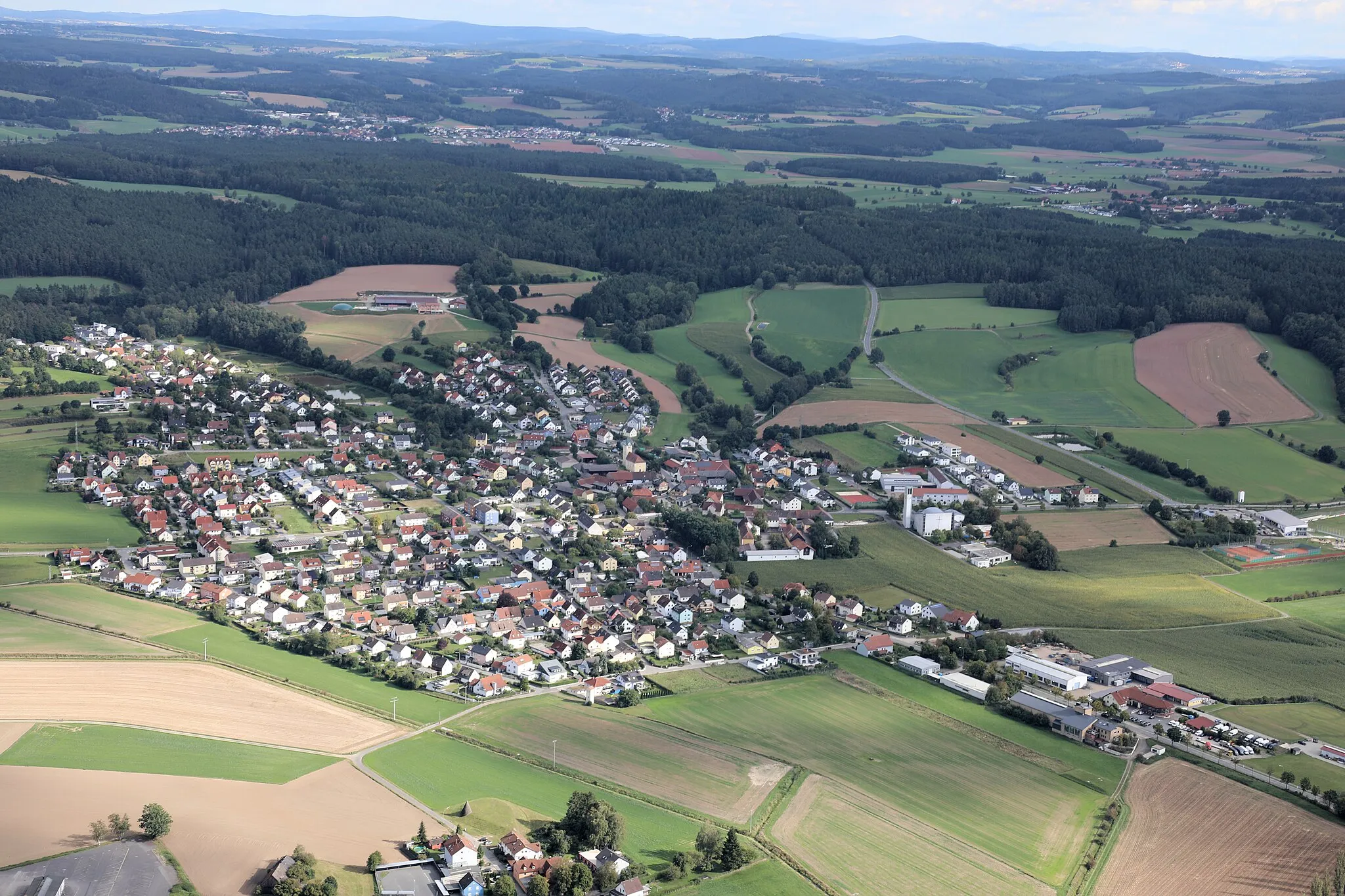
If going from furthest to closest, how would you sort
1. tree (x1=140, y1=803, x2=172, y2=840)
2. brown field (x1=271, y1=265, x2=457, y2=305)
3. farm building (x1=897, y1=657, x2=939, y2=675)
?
brown field (x1=271, y1=265, x2=457, y2=305), farm building (x1=897, y1=657, x2=939, y2=675), tree (x1=140, y1=803, x2=172, y2=840)

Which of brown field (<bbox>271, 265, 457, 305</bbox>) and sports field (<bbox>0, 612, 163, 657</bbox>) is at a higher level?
brown field (<bbox>271, 265, 457, 305</bbox>)

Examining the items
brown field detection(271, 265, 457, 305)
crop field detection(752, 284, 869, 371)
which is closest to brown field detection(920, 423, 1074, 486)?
crop field detection(752, 284, 869, 371)

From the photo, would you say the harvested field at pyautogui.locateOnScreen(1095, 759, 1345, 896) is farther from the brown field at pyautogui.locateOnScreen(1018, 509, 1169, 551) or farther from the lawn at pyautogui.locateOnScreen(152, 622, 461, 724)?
the brown field at pyautogui.locateOnScreen(1018, 509, 1169, 551)

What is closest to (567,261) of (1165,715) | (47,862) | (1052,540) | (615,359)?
(615,359)

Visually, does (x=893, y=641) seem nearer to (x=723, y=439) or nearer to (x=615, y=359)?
(x=723, y=439)

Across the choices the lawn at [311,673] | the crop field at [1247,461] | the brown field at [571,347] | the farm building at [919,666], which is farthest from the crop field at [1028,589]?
the brown field at [571,347]

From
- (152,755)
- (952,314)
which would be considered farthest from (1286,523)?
(152,755)
